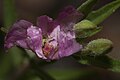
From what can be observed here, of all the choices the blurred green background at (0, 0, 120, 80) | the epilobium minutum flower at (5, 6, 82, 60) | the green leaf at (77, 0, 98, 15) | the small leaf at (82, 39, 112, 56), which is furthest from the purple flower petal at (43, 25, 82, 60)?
the blurred green background at (0, 0, 120, 80)

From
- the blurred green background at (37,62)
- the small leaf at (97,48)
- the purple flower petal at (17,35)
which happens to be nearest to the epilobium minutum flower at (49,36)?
the purple flower petal at (17,35)

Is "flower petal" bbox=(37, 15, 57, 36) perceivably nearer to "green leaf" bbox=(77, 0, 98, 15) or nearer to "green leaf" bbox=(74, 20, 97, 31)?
"green leaf" bbox=(74, 20, 97, 31)

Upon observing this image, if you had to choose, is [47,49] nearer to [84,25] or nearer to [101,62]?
[84,25]

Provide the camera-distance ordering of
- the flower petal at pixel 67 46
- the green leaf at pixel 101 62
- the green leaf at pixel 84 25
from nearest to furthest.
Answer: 1. the flower petal at pixel 67 46
2. the green leaf at pixel 84 25
3. the green leaf at pixel 101 62

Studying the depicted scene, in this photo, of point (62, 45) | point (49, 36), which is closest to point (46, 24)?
point (49, 36)

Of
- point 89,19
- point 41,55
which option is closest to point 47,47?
point 41,55

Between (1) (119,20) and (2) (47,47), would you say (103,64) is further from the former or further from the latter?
(1) (119,20)

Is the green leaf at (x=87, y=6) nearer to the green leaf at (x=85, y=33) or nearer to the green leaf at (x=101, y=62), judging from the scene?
the green leaf at (x=85, y=33)
